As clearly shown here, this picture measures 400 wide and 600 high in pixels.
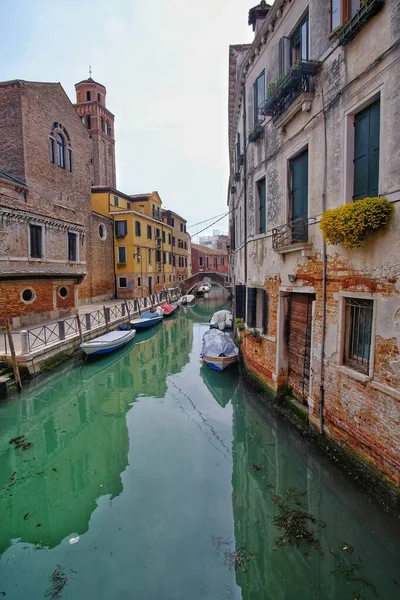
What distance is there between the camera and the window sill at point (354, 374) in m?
4.64

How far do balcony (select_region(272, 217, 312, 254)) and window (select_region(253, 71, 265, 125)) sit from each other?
3.13 meters

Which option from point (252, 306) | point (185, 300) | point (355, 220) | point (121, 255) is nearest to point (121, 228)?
point (121, 255)

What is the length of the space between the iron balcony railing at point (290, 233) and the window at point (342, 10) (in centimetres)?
295

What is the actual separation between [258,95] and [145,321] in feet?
43.1

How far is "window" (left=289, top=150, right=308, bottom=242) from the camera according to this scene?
6297 mm

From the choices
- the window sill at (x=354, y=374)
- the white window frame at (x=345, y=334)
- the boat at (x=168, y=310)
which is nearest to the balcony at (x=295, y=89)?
the white window frame at (x=345, y=334)

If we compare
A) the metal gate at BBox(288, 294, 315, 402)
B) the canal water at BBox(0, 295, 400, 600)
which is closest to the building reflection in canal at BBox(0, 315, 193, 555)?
the canal water at BBox(0, 295, 400, 600)

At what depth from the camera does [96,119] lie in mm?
33000

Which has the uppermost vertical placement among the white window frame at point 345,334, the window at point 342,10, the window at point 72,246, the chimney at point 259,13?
the chimney at point 259,13

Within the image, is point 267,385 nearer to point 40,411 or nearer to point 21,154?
point 40,411

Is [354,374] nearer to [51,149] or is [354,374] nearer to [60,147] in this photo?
[51,149]

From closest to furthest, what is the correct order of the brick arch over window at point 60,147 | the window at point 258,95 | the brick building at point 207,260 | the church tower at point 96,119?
the window at point 258,95, the brick arch over window at point 60,147, the church tower at point 96,119, the brick building at point 207,260

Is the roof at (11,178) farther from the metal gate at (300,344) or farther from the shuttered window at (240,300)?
the metal gate at (300,344)

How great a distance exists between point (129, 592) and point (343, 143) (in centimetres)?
643
